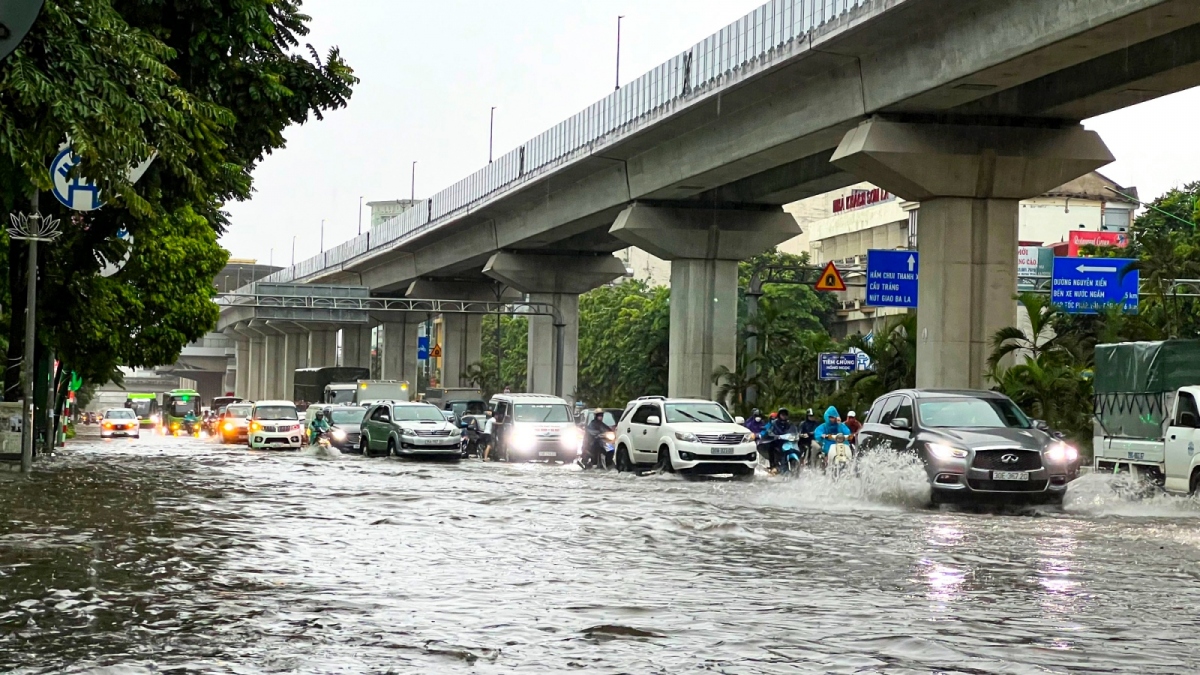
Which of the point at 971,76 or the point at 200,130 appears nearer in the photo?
the point at 200,130

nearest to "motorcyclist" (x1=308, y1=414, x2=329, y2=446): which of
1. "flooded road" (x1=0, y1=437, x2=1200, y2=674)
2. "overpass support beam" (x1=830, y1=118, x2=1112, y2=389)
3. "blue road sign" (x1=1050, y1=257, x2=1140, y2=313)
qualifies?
"overpass support beam" (x1=830, y1=118, x2=1112, y2=389)

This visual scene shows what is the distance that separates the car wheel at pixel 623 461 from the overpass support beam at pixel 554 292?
2804 centimetres

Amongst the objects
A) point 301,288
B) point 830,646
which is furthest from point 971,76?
point 301,288

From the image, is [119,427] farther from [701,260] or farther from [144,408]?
[144,408]

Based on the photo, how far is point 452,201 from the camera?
202ft

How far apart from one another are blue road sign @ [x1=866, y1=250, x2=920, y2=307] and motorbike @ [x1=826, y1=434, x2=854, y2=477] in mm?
14107

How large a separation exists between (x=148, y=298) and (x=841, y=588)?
3240 centimetres

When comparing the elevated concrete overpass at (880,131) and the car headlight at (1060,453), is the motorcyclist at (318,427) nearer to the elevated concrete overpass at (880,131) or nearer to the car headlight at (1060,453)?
the elevated concrete overpass at (880,131)

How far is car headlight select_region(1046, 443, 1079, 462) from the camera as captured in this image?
65.1ft

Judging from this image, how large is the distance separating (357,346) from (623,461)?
7085cm

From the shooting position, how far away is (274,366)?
122m

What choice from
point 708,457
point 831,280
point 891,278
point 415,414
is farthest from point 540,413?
point 831,280

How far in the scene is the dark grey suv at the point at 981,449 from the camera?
63.9ft

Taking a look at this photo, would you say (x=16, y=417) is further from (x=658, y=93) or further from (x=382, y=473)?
(x=658, y=93)
